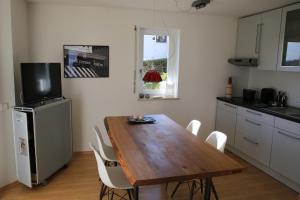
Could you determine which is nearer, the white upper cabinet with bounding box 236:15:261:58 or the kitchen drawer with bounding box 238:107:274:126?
the kitchen drawer with bounding box 238:107:274:126

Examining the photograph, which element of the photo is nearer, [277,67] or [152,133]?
[152,133]

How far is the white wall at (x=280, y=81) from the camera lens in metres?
3.58

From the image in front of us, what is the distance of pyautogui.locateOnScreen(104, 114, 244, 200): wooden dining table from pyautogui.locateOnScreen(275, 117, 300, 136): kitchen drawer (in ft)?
4.44

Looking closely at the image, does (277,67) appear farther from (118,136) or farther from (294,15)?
(118,136)

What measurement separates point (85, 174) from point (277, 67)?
309 cm

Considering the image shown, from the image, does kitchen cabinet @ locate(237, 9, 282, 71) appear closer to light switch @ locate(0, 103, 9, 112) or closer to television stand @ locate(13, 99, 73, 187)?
television stand @ locate(13, 99, 73, 187)

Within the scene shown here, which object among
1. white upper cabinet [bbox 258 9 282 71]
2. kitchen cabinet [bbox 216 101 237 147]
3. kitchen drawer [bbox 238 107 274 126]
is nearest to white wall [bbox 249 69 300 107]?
white upper cabinet [bbox 258 9 282 71]

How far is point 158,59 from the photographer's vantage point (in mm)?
4258

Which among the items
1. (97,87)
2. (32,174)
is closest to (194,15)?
(97,87)

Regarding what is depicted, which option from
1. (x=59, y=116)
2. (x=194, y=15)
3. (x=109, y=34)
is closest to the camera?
(x=59, y=116)

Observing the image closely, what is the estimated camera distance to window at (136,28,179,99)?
4.10 meters

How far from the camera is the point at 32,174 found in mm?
2873

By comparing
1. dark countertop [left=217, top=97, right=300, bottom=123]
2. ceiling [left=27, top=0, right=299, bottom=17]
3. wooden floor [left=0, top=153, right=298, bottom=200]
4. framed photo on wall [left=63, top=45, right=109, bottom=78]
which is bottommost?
wooden floor [left=0, top=153, right=298, bottom=200]

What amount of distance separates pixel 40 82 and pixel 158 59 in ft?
6.53
